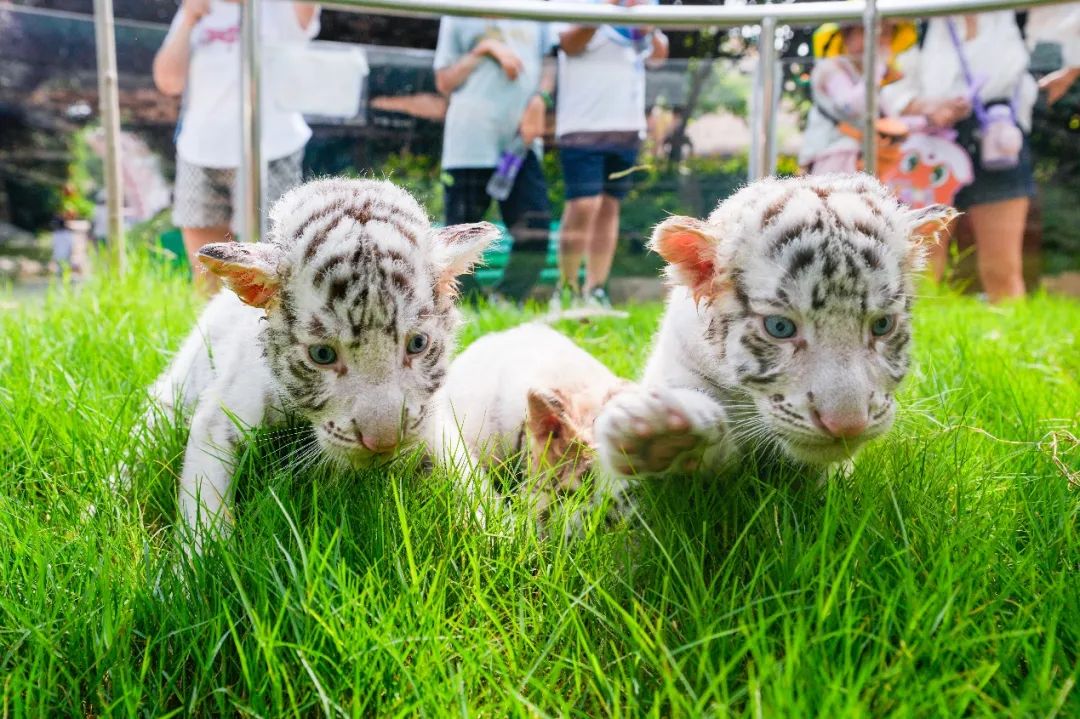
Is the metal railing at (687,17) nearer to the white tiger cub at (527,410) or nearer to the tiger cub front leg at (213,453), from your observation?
the white tiger cub at (527,410)

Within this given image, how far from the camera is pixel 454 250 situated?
2262 mm

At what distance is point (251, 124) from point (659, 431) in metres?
3.01

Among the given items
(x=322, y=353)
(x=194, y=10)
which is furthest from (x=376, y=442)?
(x=194, y=10)

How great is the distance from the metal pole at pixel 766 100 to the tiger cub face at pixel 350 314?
3.30m

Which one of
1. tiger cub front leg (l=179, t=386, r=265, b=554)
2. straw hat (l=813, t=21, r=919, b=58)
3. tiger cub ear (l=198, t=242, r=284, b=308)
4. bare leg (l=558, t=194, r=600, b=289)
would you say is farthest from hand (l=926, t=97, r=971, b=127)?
tiger cub front leg (l=179, t=386, r=265, b=554)

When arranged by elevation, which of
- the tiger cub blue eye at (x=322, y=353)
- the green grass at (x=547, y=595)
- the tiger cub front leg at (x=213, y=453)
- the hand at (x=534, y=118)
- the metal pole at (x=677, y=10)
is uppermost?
the metal pole at (x=677, y=10)

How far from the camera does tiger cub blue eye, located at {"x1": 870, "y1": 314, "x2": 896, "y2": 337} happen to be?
205cm

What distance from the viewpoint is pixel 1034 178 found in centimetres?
600

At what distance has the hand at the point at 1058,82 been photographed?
18.6 ft

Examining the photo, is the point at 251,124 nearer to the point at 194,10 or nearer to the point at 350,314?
the point at 194,10

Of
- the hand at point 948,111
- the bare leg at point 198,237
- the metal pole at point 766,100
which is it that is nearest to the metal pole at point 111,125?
the bare leg at point 198,237

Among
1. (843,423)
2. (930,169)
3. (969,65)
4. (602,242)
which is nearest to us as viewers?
(843,423)

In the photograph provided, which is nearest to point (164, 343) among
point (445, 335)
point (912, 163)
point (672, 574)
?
point (445, 335)

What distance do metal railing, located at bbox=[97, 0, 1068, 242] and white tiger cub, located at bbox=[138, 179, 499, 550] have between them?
2.05 m
